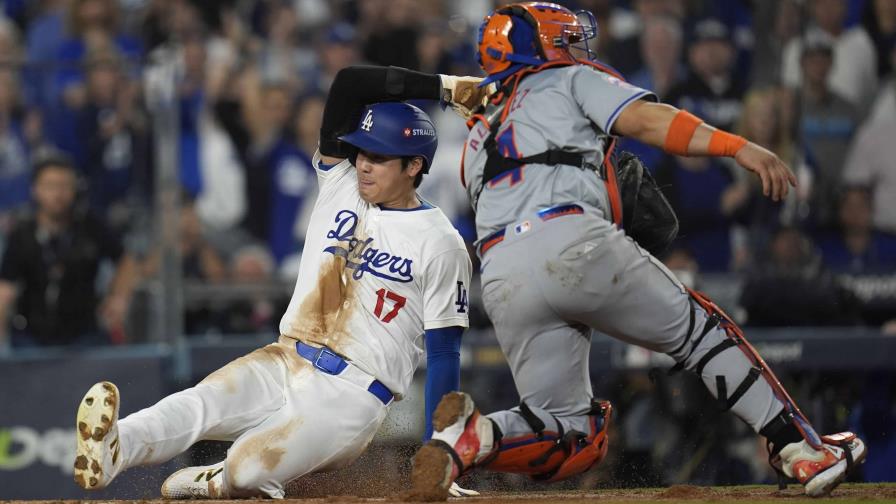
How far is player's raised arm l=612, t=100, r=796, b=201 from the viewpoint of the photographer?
13.1 feet

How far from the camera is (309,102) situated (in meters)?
8.79

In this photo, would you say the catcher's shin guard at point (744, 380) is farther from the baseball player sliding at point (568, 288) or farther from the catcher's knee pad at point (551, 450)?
the catcher's knee pad at point (551, 450)

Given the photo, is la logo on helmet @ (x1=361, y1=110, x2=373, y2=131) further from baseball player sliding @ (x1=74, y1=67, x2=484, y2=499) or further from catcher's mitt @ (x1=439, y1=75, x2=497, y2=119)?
catcher's mitt @ (x1=439, y1=75, x2=497, y2=119)

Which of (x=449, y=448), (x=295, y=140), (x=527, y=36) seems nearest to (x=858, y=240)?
(x=295, y=140)

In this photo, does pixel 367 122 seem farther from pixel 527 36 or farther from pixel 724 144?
pixel 724 144

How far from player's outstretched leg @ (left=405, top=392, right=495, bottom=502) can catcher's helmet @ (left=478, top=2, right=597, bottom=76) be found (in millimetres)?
1297

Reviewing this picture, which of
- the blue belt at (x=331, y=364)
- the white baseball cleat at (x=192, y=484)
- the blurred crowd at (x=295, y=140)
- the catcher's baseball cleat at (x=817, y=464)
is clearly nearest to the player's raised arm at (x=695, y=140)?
the catcher's baseball cleat at (x=817, y=464)

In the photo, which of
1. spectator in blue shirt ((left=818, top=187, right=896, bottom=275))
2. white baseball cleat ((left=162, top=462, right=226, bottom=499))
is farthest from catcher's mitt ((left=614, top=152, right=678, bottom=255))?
spectator in blue shirt ((left=818, top=187, right=896, bottom=275))

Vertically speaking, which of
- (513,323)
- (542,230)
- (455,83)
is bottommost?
(513,323)

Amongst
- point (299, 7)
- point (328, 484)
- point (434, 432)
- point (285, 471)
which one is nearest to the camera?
point (434, 432)

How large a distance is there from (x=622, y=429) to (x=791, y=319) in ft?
4.69

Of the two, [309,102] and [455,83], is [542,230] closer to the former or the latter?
[455,83]

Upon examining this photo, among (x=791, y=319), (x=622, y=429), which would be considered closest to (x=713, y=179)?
(x=791, y=319)

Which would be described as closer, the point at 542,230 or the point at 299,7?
the point at 542,230
